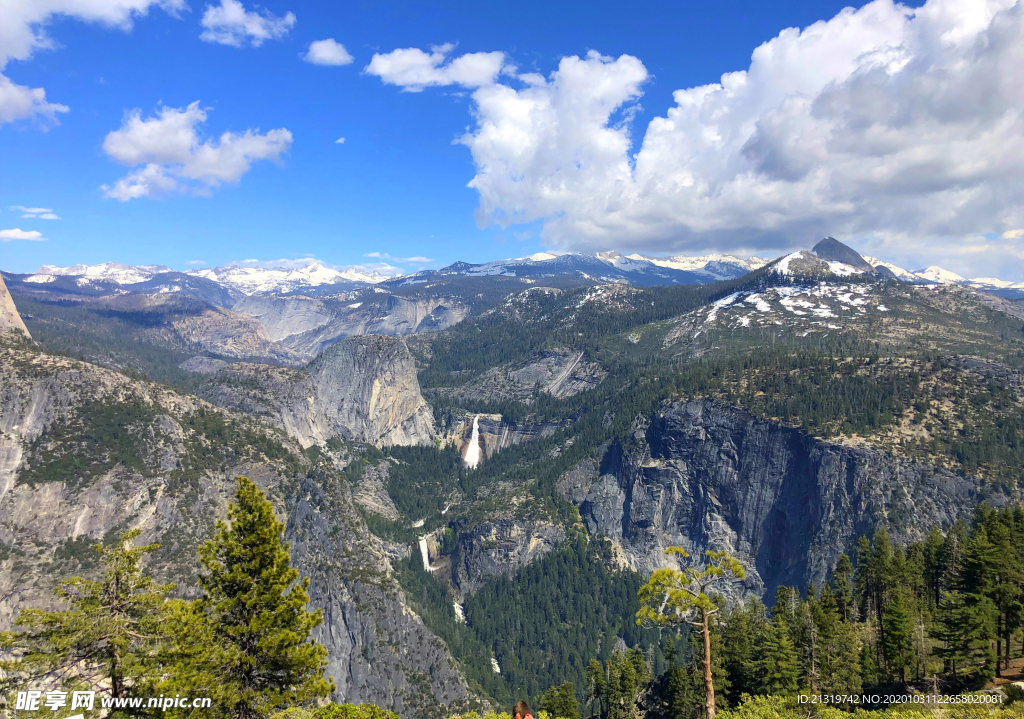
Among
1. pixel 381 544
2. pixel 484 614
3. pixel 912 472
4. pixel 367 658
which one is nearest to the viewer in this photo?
pixel 367 658

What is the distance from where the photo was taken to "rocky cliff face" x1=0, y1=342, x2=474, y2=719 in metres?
105

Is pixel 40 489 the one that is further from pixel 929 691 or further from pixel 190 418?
pixel 929 691

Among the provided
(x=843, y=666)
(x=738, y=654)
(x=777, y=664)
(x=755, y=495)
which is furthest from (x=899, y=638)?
(x=755, y=495)

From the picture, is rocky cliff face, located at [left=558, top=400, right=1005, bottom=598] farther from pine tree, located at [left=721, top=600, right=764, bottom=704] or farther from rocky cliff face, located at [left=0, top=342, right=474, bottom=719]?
pine tree, located at [left=721, top=600, right=764, bottom=704]

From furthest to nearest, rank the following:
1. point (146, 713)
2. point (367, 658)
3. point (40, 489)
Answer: point (367, 658) → point (40, 489) → point (146, 713)

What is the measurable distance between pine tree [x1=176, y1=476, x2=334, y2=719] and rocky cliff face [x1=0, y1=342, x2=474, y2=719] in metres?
94.6

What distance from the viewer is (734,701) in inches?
2372

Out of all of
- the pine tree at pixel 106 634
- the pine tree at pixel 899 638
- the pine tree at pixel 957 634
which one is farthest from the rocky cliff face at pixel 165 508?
the pine tree at pixel 957 634

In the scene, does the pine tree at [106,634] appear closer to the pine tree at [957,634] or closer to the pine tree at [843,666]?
the pine tree at [843,666]

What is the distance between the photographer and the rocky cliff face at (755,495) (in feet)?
441

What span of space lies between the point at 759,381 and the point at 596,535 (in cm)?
7753

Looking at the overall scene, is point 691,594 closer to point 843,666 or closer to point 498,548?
point 843,666

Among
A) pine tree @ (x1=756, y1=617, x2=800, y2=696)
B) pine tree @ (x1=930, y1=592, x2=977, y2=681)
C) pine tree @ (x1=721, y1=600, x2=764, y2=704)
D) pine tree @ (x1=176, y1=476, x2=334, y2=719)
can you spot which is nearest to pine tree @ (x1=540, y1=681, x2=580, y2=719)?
pine tree @ (x1=721, y1=600, x2=764, y2=704)

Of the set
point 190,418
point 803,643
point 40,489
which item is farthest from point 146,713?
point 190,418
